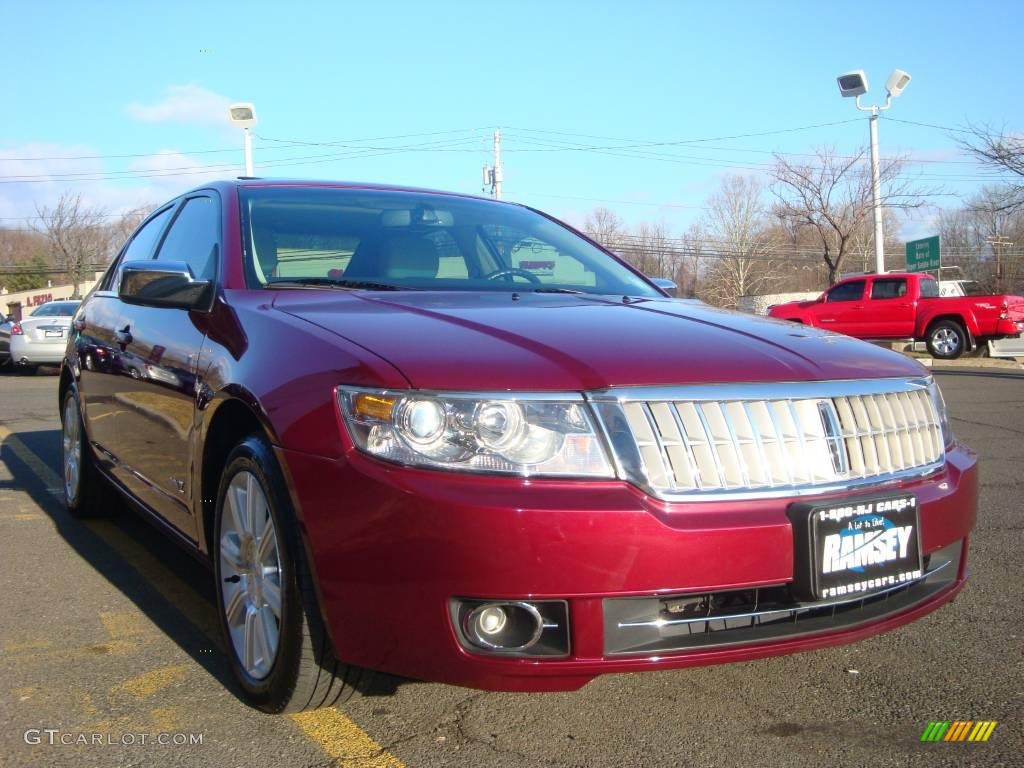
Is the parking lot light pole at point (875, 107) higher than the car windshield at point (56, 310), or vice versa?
the parking lot light pole at point (875, 107)

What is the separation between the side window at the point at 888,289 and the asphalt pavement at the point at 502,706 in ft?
58.1

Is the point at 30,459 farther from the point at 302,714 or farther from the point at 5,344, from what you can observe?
the point at 5,344

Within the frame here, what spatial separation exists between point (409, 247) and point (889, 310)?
60.9 feet

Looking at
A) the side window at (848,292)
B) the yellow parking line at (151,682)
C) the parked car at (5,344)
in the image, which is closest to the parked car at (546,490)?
the yellow parking line at (151,682)

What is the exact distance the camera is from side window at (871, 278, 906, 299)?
67.6 ft

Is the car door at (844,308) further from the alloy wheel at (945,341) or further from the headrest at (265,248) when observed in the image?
the headrest at (265,248)

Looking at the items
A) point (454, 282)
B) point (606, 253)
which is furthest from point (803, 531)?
point (606, 253)

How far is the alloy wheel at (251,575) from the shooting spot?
276 centimetres

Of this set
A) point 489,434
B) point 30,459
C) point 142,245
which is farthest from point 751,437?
point 30,459

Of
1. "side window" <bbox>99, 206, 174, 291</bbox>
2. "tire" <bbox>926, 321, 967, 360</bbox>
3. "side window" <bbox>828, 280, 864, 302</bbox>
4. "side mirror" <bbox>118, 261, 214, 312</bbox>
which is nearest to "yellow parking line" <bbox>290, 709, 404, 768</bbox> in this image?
"side mirror" <bbox>118, 261, 214, 312</bbox>

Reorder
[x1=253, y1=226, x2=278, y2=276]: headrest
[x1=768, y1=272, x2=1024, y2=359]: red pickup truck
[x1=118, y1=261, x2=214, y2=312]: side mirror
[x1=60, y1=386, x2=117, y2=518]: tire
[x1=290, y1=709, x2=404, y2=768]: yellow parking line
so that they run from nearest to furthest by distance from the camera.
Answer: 1. [x1=290, y1=709, x2=404, y2=768]: yellow parking line
2. [x1=118, y1=261, x2=214, y2=312]: side mirror
3. [x1=253, y1=226, x2=278, y2=276]: headrest
4. [x1=60, y1=386, x2=117, y2=518]: tire
5. [x1=768, y1=272, x2=1024, y2=359]: red pickup truck

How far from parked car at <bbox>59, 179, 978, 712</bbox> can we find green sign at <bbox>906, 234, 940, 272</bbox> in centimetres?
2615

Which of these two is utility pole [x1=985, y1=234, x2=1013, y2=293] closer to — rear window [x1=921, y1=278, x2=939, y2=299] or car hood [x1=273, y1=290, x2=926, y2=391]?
rear window [x1=921, y1=278, x2=939, y2=299]

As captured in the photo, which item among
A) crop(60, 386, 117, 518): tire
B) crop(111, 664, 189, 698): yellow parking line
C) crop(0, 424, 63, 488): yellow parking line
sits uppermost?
crop(60, 386, 117, 518): tire
